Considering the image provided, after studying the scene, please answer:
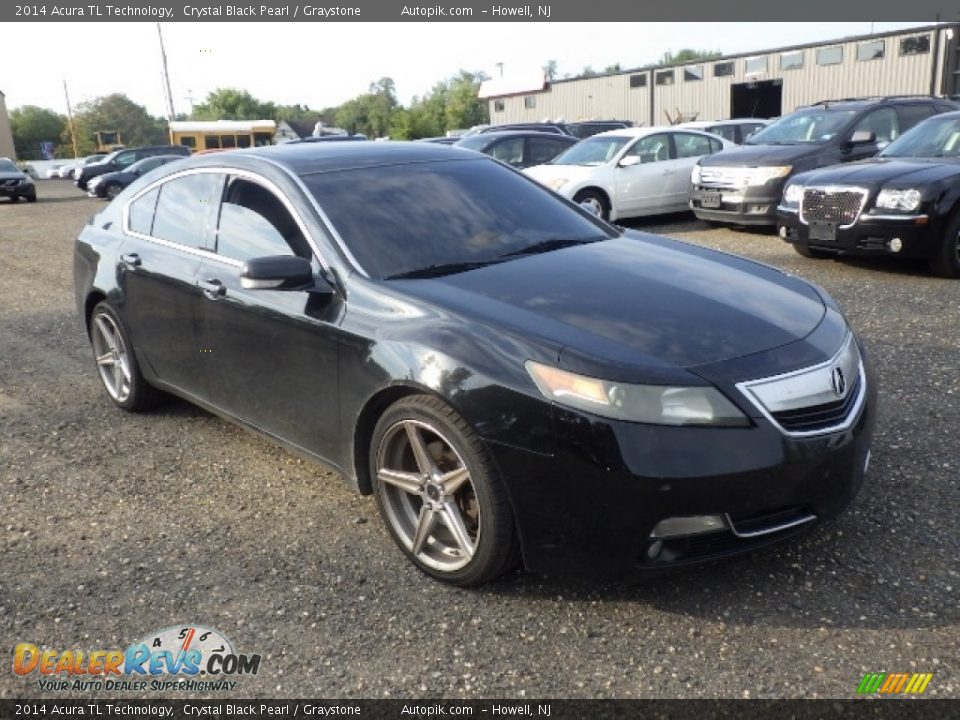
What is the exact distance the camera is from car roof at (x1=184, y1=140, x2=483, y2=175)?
411 centimetres

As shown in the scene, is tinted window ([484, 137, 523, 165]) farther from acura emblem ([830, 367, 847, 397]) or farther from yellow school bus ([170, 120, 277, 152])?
yellow school bus ([170, 120, 277, 152])

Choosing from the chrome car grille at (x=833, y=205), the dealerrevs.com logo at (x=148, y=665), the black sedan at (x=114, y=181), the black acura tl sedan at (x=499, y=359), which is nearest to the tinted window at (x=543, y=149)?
the chrome car grille at (x=833, y=205)

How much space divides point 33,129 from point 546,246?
111 meters

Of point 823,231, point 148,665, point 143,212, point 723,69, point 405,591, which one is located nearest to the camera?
point 148,665

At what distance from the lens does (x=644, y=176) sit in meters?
12.7

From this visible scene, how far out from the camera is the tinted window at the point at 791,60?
3450cm

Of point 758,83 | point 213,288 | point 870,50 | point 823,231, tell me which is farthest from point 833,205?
point 758,83

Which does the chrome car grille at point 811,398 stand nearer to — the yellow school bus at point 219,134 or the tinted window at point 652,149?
the tinted window at point 652,149

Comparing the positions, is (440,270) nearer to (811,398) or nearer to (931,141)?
(811,398)

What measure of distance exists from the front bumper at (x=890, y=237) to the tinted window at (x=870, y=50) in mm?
27095

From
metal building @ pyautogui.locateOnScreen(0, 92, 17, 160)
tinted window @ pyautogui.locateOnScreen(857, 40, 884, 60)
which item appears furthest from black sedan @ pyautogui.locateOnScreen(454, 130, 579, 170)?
metal building @ pyautogui.locateOnScreen(0, 92, 17, 160)

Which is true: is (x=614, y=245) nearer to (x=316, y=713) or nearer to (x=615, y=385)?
(x=615, y=385)

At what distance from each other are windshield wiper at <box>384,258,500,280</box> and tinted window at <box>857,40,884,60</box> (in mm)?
32560

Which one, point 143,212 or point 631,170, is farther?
point 631,170
